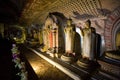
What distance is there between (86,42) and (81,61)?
0.88m

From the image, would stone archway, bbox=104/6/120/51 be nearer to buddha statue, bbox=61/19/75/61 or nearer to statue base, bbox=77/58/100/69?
statue base, bbox=77/58/100/69

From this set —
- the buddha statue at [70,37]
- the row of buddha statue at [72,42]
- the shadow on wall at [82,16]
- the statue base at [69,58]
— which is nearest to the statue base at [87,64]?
the row of buddha statue at [72,42]

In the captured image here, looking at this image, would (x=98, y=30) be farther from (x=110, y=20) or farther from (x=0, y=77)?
(x=0, y=77)

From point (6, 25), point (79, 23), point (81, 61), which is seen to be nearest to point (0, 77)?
point (81, 61)

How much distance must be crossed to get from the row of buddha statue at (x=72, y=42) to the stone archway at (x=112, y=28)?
1.94ft

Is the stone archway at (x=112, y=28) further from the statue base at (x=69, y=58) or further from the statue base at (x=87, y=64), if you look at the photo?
the statue base at (x=69, y=58)

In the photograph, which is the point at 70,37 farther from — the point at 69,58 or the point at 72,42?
the point at 69,58

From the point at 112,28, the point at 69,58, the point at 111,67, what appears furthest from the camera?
the point at 69,58

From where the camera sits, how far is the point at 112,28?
4012 millimetres

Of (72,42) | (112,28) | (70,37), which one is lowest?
(72,42)

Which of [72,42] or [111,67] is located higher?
[72,42]

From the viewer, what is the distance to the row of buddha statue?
182 inches

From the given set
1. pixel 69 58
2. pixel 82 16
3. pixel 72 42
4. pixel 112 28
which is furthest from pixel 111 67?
pixel 82 16

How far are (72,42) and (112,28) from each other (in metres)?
Answer: 2.12
